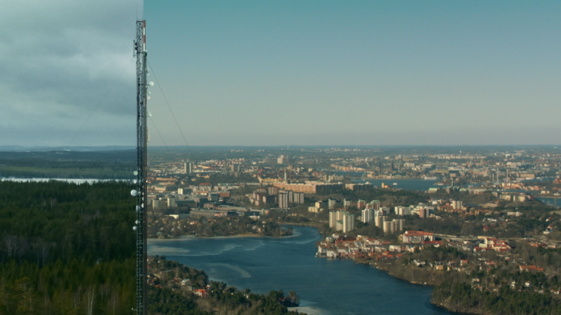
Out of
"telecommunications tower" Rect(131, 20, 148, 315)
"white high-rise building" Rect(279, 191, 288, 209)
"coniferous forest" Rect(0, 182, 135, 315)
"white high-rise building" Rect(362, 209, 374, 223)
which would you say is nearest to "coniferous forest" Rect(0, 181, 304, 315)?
"coniferous forest" Rect(0, 182, 135, 315)

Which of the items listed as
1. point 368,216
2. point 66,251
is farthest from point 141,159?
point 368,216

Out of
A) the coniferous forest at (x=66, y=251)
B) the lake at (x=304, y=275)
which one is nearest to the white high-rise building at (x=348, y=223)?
the lake at (x=304, y=275)

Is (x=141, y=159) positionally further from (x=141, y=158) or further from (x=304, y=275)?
(x=304, y=275)

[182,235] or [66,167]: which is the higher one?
[66,167]

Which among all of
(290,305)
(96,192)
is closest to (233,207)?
(96,192)

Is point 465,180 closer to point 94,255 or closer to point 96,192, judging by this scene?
point 96,192

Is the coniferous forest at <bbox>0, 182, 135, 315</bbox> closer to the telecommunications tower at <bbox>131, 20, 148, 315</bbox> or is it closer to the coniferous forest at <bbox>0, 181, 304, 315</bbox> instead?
the coniferous forest at <bbox>0, 181, 304, 315</bbox>

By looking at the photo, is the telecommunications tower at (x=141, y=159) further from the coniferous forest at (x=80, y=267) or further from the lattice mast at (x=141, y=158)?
the coniferous forest at (x=80, y=267)
